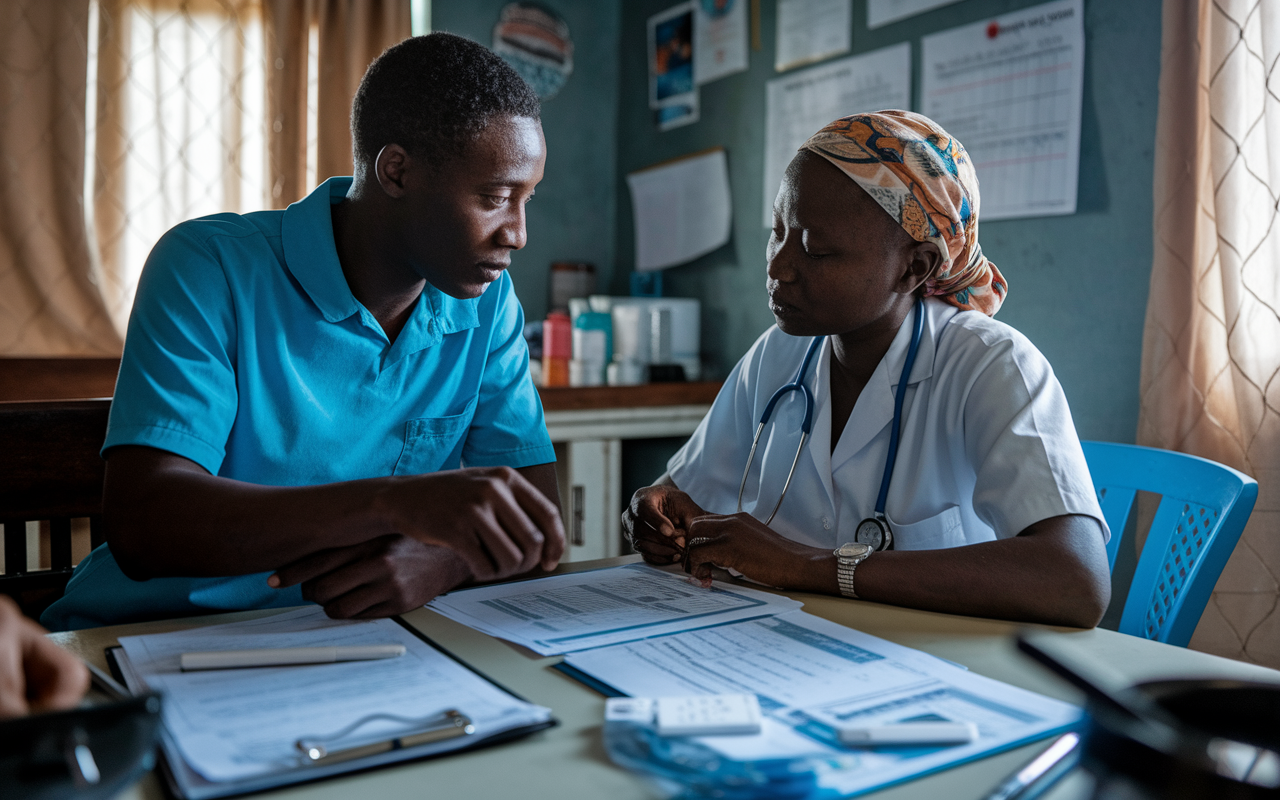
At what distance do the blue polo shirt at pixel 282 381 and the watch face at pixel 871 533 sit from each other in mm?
443

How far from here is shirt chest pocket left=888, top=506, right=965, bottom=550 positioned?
1.23 m

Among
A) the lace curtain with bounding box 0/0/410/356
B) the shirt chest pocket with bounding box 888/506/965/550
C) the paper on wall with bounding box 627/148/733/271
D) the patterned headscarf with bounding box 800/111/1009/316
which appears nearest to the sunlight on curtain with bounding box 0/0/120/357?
the lace curtain with bounding box 0/0/410/356

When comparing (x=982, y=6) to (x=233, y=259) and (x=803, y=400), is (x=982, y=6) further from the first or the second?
(x=233, y=259)

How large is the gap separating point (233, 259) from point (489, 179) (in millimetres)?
316

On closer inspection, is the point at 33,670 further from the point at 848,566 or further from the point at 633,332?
the point at 633,332

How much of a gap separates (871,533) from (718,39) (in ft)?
6.98

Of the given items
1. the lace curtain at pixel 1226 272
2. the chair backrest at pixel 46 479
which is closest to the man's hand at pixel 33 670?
the chair backrest at pixel 46 479

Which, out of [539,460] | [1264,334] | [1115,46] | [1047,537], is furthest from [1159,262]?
[539,460]

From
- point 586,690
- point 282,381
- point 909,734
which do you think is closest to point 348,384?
point 282,381

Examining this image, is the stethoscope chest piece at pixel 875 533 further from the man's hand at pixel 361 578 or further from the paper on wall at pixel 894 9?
the paper on wall at pixel 894 9

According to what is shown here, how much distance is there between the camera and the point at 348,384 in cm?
119

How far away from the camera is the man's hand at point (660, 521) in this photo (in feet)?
3.91

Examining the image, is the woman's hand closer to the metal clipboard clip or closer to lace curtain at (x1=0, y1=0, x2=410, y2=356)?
the metal clipboard clip

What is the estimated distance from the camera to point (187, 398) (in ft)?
3.30
